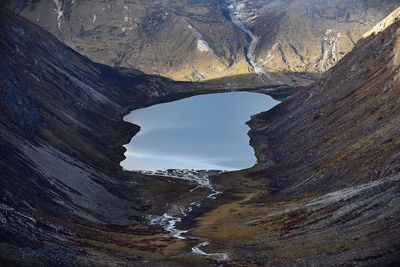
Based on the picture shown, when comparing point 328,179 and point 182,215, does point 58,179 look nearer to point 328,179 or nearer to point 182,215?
point 182,215

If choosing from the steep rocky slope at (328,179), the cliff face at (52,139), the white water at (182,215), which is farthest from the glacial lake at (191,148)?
the steep rocky slope at (328,179)

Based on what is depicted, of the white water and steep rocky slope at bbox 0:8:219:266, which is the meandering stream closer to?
the white water

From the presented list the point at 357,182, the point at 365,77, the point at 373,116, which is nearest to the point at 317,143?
the point at 373,116

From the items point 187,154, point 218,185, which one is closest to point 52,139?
point 218,185

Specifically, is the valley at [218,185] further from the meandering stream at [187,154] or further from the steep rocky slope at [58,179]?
the meandering stream at [187,154]

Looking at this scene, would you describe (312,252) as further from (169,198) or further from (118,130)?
(118,130)

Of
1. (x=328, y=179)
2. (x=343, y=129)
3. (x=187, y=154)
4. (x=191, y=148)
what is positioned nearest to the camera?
(x=328, y=179)
